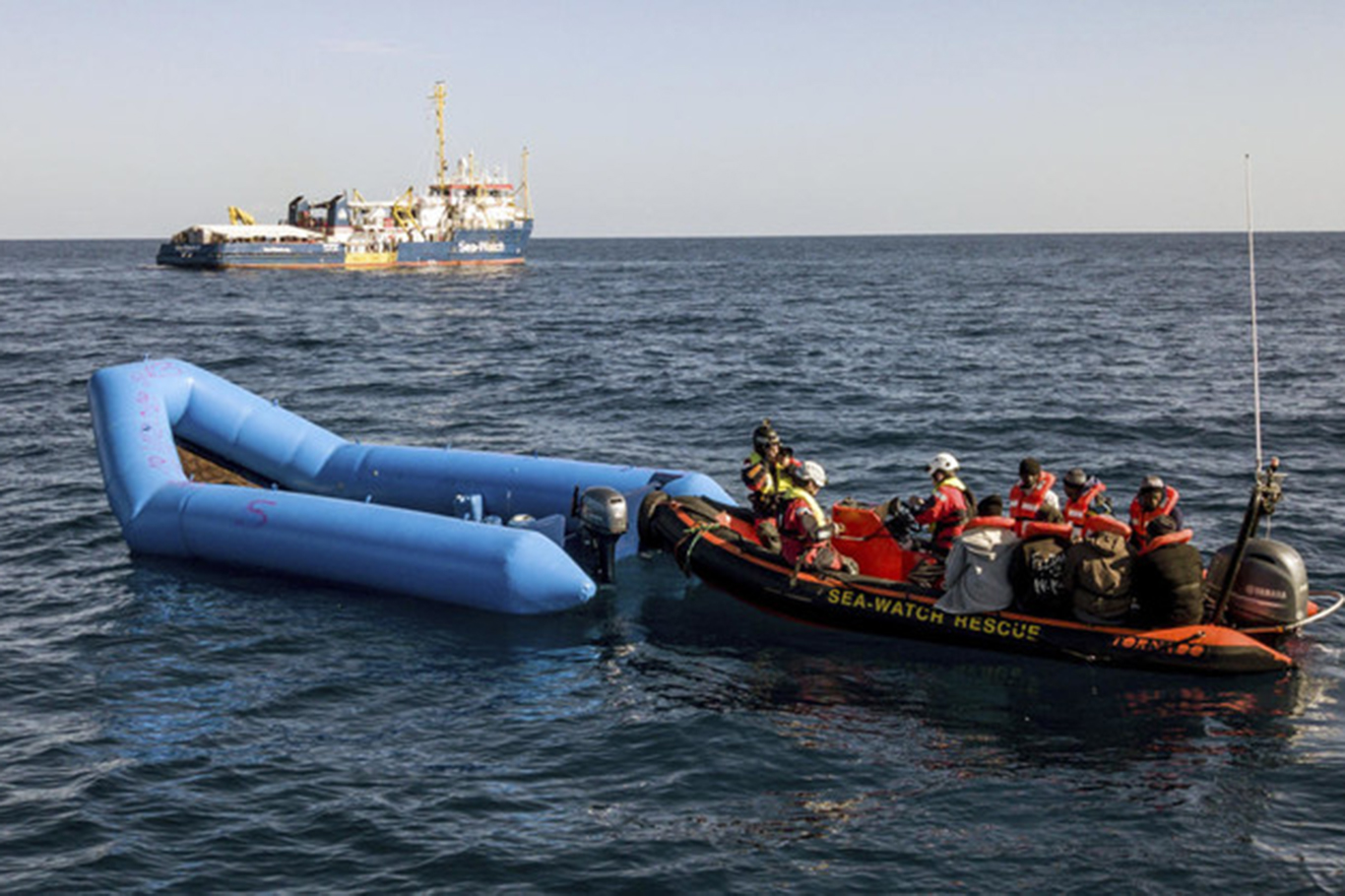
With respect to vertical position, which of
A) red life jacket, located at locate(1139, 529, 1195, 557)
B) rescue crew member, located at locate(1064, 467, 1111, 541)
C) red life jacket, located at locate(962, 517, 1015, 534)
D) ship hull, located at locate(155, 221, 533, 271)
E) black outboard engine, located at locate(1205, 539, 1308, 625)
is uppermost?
ship hull, located at locate(155, 221, 533, 271)

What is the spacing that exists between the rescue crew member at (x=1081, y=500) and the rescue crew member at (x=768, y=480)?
121 inches

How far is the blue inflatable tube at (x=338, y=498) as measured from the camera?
13.4 meters

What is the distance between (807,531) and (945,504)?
4.74 ft

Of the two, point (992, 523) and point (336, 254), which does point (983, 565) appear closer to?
point (992, 523)

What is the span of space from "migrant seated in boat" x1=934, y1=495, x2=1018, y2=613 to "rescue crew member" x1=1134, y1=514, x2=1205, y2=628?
1.19m

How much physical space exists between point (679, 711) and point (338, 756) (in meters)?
2.99

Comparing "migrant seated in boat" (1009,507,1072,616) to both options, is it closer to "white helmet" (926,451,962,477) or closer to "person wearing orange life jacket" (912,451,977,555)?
"person wearing orange life jacket" (912,451,977,555)

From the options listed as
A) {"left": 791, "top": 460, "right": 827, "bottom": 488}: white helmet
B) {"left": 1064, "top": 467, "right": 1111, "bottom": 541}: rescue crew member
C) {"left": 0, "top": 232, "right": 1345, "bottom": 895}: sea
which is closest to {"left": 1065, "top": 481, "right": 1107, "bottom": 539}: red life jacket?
{"left": 1064, "top": 467, "right": 1111, "bottom": 541}: rescue crew member

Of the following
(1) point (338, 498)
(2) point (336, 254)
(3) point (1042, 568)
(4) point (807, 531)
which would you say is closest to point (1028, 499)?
(3) point (1042, 568)

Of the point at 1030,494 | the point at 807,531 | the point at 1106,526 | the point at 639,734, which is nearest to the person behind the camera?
the point at 639,734

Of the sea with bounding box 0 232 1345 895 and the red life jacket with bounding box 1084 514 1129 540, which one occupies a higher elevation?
the red life jacket with bounding box 1084 514 1129 540

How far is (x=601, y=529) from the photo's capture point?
1400cm

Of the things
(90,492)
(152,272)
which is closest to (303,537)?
(90,492)

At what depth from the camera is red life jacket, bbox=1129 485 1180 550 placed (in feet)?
37.1
